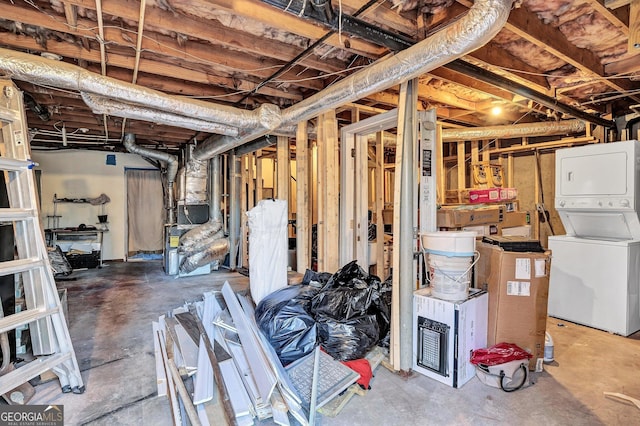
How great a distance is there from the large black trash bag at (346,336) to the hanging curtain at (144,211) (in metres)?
6.44

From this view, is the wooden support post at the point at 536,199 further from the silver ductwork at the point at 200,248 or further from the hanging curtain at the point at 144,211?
the hanging curtain at the point at 144,211

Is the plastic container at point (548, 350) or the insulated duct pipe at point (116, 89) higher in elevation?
the insulated duct pipe at point (116, 89)

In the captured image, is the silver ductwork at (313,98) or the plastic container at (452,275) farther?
the plastic container at (452,275)

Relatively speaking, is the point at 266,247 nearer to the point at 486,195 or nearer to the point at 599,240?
the point at 486,195

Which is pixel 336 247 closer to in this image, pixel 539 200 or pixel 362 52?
pixel 362 52

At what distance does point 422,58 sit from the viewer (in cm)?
206

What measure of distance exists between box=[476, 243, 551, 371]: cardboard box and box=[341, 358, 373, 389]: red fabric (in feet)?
3.17

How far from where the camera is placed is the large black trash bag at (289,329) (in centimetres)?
230

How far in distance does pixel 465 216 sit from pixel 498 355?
4.22ft

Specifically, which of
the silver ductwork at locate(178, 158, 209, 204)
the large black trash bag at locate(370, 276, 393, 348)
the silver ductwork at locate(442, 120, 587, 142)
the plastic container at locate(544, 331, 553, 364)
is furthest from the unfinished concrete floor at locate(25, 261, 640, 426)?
Answer: the silver ductwork at locate(178, 158, 209, 204)

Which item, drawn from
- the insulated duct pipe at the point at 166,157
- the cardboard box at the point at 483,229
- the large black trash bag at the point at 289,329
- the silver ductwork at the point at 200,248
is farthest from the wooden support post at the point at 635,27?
the insulated duct pipe at the point at 166,157

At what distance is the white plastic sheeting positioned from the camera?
2754 mm

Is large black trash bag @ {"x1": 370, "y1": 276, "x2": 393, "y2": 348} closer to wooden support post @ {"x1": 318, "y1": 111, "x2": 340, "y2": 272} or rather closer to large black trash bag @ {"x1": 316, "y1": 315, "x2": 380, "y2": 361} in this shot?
large black trash bag @ {"x1": 316, "y1": 315, "x2": 380, "y2": 361}

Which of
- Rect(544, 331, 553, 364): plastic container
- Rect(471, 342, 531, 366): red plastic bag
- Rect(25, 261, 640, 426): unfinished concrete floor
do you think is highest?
Rect(471, 342, 531, 366): red plastic bag
